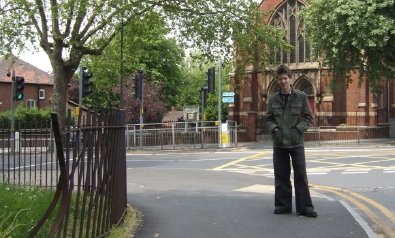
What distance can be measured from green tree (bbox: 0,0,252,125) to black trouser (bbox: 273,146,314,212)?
3839 millimetres

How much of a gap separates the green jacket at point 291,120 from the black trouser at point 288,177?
157mm

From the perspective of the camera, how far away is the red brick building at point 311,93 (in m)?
38.7

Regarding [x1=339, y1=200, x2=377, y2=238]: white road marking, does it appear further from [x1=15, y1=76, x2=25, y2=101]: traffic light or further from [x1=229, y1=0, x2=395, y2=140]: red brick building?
[x1=229, y1=0, x2=395, y2=140]: red brick building

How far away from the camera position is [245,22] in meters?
10.5

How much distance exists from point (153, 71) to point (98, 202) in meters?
43.4

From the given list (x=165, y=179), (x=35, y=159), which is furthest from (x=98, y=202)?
(x=165, y=179)

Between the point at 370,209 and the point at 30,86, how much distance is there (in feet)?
158

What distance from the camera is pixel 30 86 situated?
5225 centimetres

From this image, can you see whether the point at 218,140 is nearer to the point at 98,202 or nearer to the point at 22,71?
the point at 98,202

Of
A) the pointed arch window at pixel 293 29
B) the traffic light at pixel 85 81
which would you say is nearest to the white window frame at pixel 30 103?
the pointed arch window at pixel 293 29

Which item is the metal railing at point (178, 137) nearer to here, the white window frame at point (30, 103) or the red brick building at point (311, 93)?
the red brick building at point (311, 93)

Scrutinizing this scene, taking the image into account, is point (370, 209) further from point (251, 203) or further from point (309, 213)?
point (251, 203)

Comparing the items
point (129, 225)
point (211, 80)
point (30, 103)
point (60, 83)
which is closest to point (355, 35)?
point (211, 80)

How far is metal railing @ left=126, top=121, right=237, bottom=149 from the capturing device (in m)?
28.8
